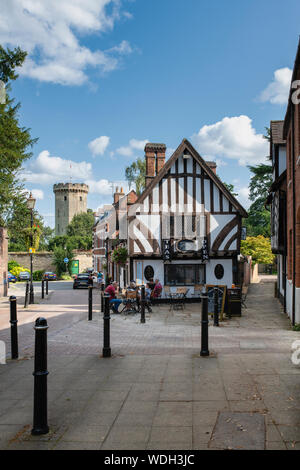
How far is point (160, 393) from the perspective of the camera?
20.0 ft

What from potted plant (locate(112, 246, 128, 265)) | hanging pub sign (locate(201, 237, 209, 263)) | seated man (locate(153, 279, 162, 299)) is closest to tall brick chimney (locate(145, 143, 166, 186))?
potted plant (locate(112, 246, 128, 265))

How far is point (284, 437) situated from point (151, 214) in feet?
55.8

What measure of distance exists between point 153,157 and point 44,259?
39312 mm

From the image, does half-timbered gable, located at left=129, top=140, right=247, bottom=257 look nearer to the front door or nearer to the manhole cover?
the manhole cover

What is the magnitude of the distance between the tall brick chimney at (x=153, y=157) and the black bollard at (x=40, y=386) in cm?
1828

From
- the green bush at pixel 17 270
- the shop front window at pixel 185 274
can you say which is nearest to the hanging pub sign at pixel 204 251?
the shop front window at pixel 185 274

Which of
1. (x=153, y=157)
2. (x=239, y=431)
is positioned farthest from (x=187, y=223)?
(x=239, y=431)

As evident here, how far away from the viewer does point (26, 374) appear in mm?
7406

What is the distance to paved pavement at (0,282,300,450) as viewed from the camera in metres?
4.57

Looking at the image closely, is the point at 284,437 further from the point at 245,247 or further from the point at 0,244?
the point at 245,247

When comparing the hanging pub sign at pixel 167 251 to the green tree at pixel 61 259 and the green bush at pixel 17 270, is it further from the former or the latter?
the green bush at pixel 17 270

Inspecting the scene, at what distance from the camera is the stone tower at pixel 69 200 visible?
105 m

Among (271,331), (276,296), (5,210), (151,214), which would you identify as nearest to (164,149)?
(151,214)

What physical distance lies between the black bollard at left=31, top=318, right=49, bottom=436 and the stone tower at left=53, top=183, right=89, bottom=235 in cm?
10111
